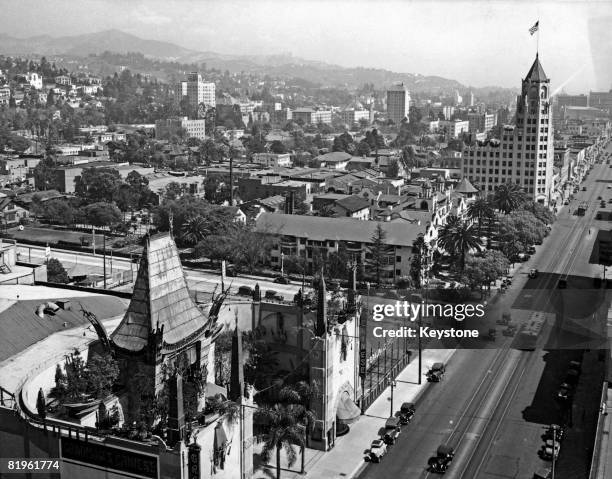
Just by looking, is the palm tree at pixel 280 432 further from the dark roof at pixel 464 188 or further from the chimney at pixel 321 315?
the dark roof at pixel 464 188

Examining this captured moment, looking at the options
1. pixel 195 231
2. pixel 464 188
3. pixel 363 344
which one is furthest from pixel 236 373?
pixel 464 188

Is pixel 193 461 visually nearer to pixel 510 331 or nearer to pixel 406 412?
pixel 406 412

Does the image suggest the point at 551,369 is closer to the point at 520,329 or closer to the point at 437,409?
the point at 520,329

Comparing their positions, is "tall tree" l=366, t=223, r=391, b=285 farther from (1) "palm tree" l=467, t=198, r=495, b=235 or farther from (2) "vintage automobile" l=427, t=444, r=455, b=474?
(2) "vintage automobile" l=427, t=444, r=455, b=474

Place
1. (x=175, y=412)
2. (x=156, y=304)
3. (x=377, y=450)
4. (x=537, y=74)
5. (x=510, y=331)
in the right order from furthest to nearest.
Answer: (x=537, y=74) < (x=510, y=331) < (x=377, y=450) < (x=156, y=304) < (x=175, y=412)

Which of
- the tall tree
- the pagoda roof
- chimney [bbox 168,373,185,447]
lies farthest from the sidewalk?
the tall tree
